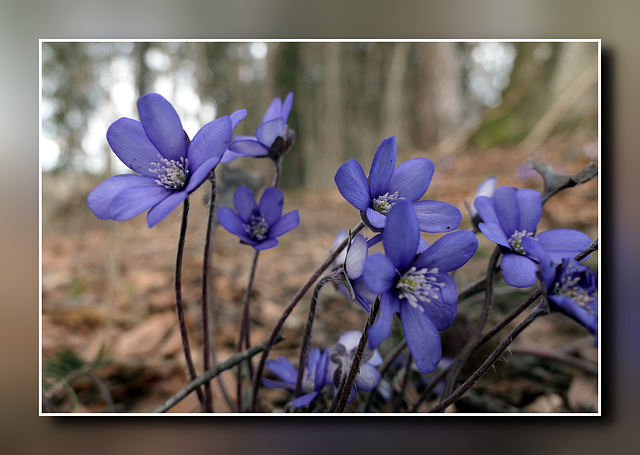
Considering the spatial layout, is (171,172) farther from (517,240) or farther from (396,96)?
(396,96)

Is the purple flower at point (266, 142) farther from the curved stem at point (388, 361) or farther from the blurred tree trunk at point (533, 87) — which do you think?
the blurred tree trunk at point (533, 87)

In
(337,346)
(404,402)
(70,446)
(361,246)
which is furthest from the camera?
(70,446)

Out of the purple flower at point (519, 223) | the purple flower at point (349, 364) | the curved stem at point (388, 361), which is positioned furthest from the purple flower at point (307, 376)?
the purple flower at point (519, 223)

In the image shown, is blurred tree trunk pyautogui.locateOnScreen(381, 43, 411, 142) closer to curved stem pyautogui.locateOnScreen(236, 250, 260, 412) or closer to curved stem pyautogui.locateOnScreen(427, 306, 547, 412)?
curved stem pyautogui.locateOnScreen(236, 250, 260, 412)

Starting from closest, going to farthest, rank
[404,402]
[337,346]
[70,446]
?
[337,346] < [404,402] < [70,446]
